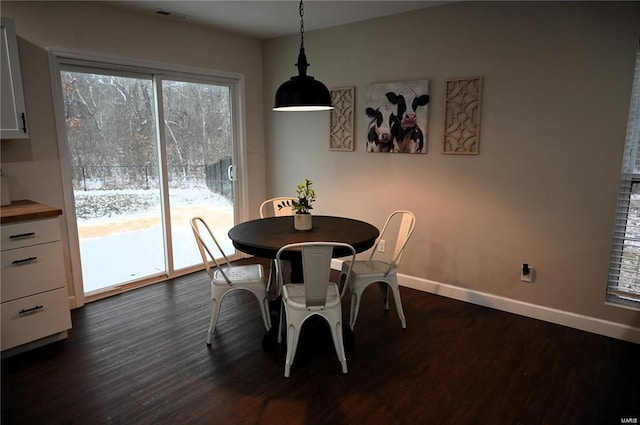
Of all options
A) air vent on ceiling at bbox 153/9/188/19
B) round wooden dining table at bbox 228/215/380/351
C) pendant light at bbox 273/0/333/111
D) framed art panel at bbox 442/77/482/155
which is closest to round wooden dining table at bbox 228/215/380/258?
round wooden dining table at bbox 228/215/380/351

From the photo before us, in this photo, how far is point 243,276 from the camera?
9.21ft

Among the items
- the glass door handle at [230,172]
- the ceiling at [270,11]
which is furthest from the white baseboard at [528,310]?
the ceiling at [270,11]

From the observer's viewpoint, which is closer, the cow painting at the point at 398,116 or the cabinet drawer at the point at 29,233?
the cabinet drawer at the point at 29,233

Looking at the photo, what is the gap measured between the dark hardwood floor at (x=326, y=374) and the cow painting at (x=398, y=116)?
155cm

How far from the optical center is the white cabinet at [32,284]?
2520 millimetres

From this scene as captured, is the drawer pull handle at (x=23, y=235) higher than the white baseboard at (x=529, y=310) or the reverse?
higher

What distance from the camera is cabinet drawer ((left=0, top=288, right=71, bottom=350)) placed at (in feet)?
8.30

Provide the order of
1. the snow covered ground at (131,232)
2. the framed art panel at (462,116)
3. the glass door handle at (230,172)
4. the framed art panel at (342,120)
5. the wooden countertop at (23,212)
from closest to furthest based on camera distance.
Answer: the wooden countertop at (23,212)
the framed art panel at (462,116)
the snow covered ground at (131,232)
the framed art panel at (342,120)
the glass door handle at (230,172)

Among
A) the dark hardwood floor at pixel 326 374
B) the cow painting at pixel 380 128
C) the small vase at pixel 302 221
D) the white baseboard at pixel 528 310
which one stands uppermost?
the cow painting at pixel 380 128

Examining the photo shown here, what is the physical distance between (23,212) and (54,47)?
1.36m

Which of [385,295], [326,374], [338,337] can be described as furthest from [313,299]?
[385,295]

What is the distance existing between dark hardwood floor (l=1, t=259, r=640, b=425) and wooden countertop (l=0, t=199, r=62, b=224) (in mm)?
915

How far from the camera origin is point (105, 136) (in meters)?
3.52

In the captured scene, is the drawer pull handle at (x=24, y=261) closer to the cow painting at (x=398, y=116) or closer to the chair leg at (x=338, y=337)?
the chair leg at (x=338, y=337)
